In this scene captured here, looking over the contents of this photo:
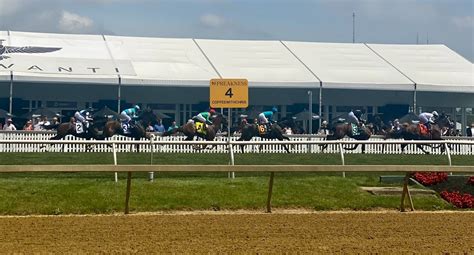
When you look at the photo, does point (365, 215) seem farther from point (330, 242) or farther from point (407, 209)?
point (330, 242)

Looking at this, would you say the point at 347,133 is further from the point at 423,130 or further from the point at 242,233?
the point at 242,233

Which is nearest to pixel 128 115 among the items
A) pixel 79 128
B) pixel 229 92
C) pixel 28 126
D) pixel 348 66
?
pixel 28 126

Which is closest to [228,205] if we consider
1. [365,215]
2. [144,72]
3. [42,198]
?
[365,215]

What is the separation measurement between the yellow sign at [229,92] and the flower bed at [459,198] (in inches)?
184

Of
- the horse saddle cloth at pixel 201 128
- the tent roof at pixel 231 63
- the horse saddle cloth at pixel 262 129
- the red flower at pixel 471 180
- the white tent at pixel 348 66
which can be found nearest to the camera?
the red flower at pixel 471 180

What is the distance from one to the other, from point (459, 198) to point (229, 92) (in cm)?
528

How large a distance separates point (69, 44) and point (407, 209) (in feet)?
88.8

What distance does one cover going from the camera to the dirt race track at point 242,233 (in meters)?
7.08

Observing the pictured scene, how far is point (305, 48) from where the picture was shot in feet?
128

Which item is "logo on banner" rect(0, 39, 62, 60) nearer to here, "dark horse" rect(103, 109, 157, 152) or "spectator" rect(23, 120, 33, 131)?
"spectator" rect(23, 120, 33, 131)

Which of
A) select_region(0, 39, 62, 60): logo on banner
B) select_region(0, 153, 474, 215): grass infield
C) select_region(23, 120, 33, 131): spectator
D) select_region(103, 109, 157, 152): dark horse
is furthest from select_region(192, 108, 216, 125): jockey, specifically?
select_region(0, 153, 474, 215): grass infield

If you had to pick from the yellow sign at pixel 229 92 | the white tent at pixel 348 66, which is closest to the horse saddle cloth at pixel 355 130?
the white tent at pixel 348 66

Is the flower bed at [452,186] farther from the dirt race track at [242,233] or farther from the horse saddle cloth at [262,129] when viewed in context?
the horse saddle cloth at [262,129]

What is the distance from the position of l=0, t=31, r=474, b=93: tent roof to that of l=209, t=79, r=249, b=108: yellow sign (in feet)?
52.5
